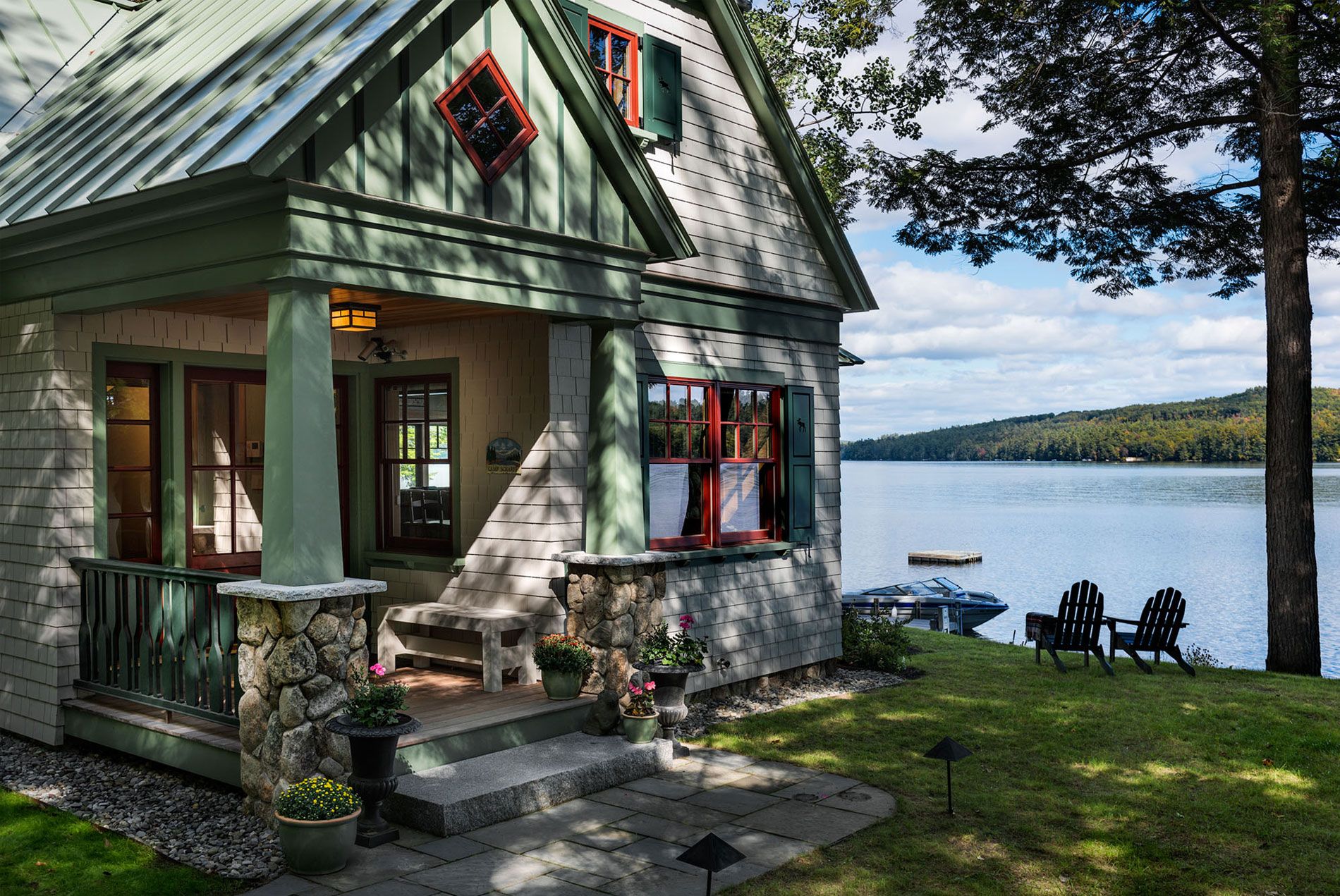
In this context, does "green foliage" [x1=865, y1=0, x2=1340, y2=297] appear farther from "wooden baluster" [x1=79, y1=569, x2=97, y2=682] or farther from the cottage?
"wooden baluster" [x1=79, y1=569, x2=97, y2=682]

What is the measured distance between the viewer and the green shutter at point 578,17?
28.8 feet

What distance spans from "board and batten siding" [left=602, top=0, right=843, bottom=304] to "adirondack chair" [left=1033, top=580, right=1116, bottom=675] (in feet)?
14.6

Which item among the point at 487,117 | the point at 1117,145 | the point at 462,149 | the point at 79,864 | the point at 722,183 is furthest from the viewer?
the point at 1117,145

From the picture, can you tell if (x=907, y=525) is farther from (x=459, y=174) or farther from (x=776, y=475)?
(x=459, y=174)

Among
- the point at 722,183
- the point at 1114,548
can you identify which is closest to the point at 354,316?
the point at 722,183

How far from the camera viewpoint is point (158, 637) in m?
7.41

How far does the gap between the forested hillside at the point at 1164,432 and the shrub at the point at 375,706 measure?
2226 inches

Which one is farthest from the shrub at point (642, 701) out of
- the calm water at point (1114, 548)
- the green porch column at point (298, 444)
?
the calm water at point (1114, 548)

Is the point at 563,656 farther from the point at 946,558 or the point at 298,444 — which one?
the point at 946,558

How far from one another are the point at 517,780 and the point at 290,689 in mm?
1544

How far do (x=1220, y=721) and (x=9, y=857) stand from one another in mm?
9038

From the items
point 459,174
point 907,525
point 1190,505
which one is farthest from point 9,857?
point 1190,505

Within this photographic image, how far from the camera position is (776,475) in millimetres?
10914

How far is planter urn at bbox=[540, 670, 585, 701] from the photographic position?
7.89m
